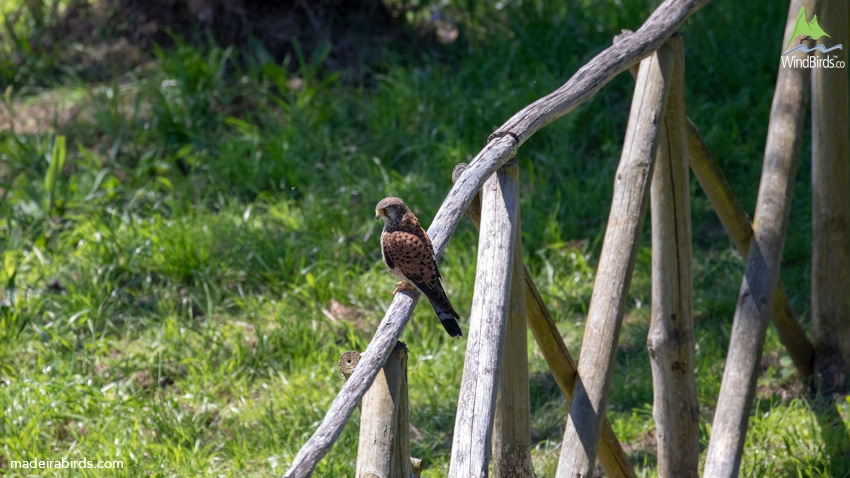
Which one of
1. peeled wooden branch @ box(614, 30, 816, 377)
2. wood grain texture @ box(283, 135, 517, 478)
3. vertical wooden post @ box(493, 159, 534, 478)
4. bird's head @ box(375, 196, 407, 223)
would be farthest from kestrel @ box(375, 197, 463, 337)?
peeled wooden branch @ box(614, 30, 816, 377)

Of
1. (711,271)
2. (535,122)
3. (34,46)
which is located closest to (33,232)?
(34,46)

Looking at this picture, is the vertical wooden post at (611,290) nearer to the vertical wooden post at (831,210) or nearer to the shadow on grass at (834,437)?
the vertical wooden post at (831,210)

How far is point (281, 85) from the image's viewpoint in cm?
631

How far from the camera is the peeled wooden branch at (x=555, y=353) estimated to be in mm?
2867

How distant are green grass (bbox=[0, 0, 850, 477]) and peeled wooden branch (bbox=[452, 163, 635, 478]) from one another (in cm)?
54

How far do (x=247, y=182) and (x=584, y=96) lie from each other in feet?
10.1

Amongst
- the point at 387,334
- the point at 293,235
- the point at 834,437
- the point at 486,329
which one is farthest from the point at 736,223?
the point at 293,235

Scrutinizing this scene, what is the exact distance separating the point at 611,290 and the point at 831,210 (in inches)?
63.9

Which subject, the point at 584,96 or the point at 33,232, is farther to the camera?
the point at 33,232

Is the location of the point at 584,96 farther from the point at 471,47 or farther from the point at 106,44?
the point at 106,44

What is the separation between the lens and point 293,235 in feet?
16.5

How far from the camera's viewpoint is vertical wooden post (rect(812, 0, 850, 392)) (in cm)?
388

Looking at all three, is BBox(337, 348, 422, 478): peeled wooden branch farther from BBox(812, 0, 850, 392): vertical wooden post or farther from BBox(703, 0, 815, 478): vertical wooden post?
BBox(812, 0, 850, 392): vertical wooden post

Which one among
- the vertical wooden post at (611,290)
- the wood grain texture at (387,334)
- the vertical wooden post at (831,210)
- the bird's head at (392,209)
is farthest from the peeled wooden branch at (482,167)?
the vertical wooden post at (831,210)
